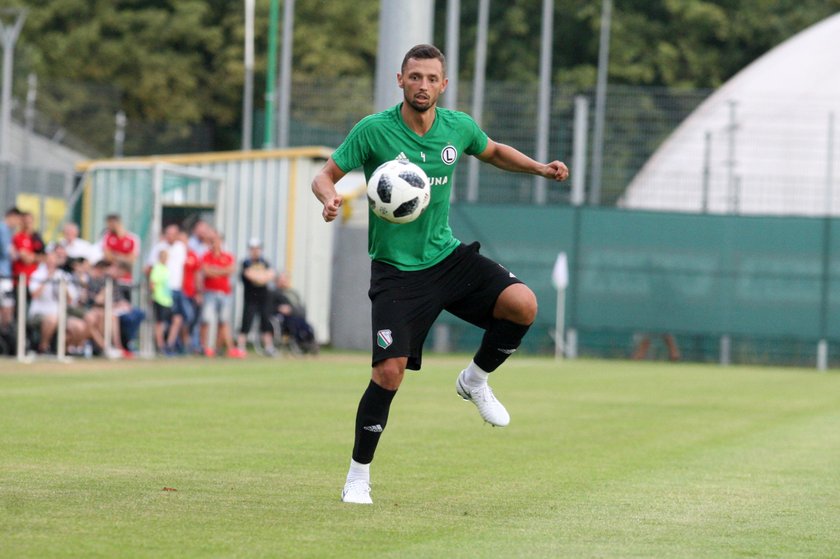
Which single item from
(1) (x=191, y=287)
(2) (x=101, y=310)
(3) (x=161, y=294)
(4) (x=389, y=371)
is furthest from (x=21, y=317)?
(4) (x=389, y=371)

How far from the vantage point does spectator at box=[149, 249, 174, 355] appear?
2235 cm

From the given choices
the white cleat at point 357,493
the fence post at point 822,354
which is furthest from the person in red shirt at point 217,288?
the white cleat at point 357,493

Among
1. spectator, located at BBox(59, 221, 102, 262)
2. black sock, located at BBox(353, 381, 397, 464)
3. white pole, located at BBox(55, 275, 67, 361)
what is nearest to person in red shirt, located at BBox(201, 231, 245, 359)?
spectator, located at BBox(59, 221, 102, 262)

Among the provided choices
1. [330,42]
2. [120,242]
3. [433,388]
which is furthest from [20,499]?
[330,42]

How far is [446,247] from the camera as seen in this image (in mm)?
7742

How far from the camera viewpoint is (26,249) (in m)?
19.8

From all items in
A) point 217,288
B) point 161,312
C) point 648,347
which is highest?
point 217,288

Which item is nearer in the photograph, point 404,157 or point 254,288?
point 404,157

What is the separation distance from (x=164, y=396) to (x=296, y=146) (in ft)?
62.0

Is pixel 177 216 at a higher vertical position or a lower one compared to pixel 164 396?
higher

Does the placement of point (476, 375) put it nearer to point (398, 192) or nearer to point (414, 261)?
point (414, 261)

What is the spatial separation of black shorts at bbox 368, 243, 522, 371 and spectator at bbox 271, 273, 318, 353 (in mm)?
16993

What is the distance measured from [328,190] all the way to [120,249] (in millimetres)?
15279

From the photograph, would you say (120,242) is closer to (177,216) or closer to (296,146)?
(177,216)
